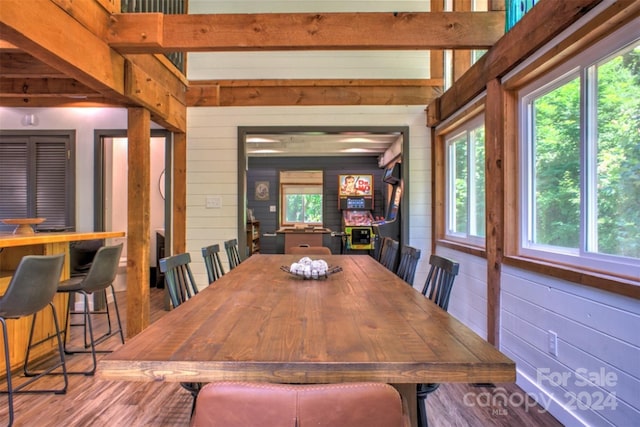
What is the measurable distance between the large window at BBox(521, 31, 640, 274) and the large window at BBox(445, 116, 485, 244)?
777 mm

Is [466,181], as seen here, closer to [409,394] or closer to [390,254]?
[390,254]

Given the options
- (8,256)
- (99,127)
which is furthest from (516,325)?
(99,127)

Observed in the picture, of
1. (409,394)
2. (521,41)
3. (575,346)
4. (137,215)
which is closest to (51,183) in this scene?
(137,215)

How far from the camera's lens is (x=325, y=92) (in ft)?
13.9

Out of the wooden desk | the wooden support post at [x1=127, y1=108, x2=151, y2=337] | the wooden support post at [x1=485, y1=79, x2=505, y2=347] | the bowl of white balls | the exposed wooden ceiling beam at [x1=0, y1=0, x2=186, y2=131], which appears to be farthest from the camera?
the wooden support post at [x1=127, y1=108, x2=151, y2=337]

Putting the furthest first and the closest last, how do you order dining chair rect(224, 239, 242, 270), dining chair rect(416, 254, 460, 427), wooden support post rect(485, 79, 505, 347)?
dining chair rect(224, 239, 242, 270)
wooden support post rect(485, 79, 505, 347)
dining chair rect(416, 254, 460, 427)

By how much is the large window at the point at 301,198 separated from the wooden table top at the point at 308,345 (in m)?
7.26

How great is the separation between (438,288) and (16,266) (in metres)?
3.18

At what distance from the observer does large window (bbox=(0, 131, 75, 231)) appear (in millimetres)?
4215

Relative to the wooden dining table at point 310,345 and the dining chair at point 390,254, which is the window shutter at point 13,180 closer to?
the wooden dining table at point 310,345

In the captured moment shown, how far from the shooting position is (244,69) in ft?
14.1

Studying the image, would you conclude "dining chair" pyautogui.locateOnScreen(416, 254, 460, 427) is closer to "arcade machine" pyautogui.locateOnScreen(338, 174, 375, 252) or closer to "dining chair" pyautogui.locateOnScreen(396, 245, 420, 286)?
"dining chair" pyautogui.locateOnScreen(396, 245, 420, 286)

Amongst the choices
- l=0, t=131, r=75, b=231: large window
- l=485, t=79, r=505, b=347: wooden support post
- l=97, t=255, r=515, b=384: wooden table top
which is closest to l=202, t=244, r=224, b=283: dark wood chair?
l=97, t=255, r=515, b=384: wooden table top

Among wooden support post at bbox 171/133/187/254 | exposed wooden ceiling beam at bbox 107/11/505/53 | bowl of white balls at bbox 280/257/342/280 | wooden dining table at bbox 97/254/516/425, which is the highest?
exposed wooden ceiling beam at bbox 107/11/505/53
